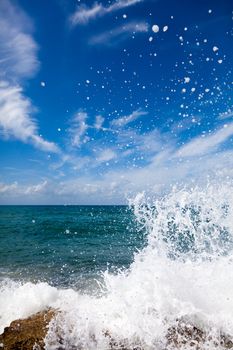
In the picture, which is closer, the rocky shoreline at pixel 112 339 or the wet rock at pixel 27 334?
the rocky shoreline at pixel 112 339

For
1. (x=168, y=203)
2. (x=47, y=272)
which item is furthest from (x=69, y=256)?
(x=168, y=203)

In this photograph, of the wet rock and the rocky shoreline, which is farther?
the wet rock

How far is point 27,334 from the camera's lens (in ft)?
16.9

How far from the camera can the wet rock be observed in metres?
5.00

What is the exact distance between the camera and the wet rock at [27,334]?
500 centimetres

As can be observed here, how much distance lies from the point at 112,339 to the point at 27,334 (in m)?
1.43

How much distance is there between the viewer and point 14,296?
26.9 feet

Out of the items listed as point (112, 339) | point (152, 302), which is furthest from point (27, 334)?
point (152, 302)

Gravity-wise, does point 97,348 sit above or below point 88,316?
below

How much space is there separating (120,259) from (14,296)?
8450mm

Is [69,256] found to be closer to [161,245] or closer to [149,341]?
[161,245]

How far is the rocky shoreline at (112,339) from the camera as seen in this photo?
486 centimetres

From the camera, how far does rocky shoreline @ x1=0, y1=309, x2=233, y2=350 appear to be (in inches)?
191

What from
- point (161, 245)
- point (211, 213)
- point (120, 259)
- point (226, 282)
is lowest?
point (120, 259)
